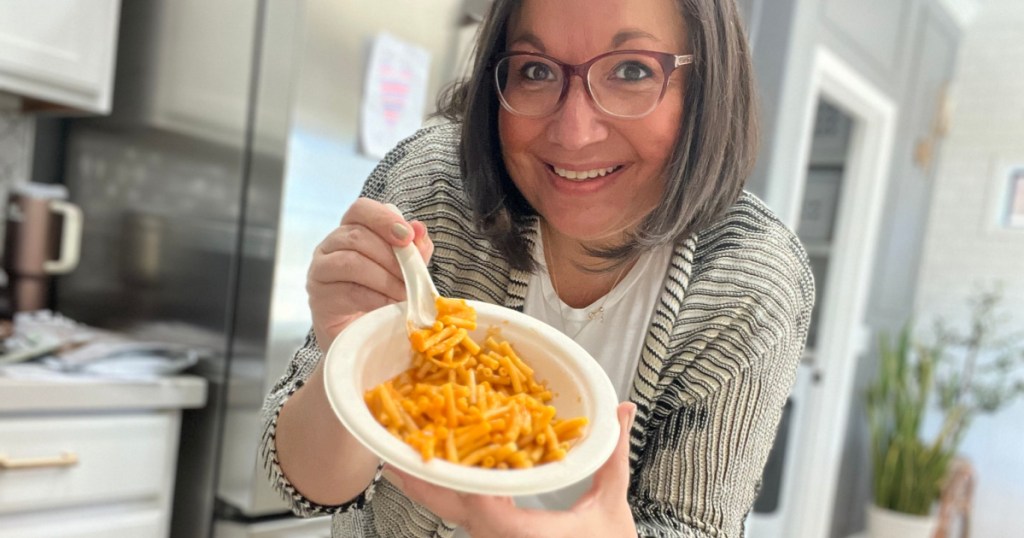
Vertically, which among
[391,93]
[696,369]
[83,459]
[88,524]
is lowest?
[88,524]

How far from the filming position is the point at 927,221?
3.61m

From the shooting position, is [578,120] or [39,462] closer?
[578,120]

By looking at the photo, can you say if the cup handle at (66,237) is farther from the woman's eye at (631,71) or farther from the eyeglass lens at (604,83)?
the woman's eye at (631,71)

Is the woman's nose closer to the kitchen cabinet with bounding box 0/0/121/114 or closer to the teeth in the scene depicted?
the teeth

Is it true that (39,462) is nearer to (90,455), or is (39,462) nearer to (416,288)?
(90,455)

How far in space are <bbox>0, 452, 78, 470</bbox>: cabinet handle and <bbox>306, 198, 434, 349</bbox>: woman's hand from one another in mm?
754

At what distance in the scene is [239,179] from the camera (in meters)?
1.31

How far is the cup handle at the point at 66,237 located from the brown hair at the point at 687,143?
1.09 meters

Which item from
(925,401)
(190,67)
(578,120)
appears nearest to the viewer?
(578,120)

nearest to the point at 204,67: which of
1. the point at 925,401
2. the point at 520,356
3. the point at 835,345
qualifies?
the point at 520,356

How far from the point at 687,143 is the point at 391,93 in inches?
30.0

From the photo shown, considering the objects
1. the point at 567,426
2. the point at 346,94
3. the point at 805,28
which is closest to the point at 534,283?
the point at 567,426

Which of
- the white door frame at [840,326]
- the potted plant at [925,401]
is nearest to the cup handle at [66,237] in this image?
the white door frame at [840,326]

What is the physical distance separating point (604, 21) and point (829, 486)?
9.52 ft
